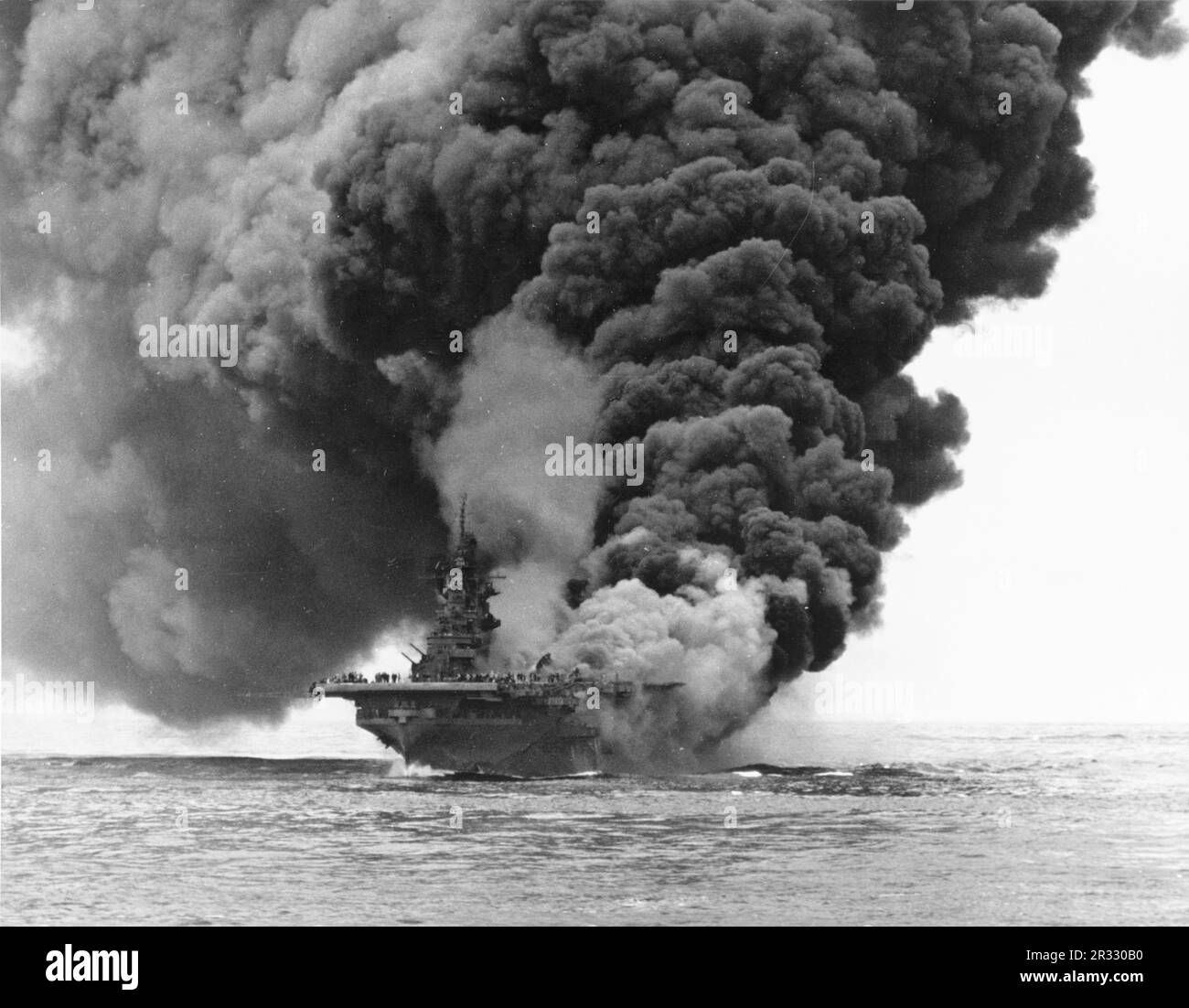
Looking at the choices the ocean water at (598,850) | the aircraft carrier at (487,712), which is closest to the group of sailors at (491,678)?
the aircraft carrier at (487,712)

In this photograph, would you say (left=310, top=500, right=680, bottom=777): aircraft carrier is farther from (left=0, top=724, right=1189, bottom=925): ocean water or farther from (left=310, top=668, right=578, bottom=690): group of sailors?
(left=0, top=724, right=1189, bottom=925): ocean water

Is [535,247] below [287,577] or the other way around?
the other way around

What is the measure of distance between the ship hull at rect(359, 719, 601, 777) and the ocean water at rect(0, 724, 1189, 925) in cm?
142

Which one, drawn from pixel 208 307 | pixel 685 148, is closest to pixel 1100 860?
pixel 685 148

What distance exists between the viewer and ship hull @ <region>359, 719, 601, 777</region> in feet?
296

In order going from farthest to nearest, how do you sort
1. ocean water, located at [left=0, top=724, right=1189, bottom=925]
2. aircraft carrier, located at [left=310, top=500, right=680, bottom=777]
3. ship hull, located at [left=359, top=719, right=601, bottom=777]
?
ship hull, located at [left=359, top=719, right=601, bottom=777] → aircraft carrier, located at [left=310, top=500, right=680, bottom=777] → ocean water, located at [left=0, top=724, right=1189, bottom=925]

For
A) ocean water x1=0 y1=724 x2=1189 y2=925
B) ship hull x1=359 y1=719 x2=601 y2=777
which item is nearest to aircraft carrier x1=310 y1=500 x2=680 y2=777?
ship hull x1=359 y1=719 x2=601 y2=777

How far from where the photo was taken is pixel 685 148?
9825 centimetres

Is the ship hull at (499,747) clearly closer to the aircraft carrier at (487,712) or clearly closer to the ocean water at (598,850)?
the aircraft carrier at (487,712)

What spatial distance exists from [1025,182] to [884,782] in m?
28.1

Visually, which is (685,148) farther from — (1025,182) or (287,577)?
(287,577)

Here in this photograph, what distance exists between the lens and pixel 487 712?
90438 mm

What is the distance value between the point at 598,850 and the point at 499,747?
2382 cm

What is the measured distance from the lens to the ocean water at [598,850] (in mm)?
59531
